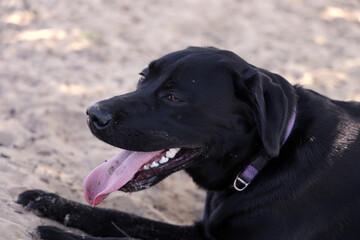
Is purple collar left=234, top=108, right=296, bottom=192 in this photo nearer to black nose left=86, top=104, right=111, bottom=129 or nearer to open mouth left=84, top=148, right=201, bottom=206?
open mouth left=84, top=148, right=201, bottom=206

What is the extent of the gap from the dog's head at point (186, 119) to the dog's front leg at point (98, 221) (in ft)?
1.40

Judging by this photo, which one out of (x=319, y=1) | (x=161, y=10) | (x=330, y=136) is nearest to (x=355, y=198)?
(x=330, y=136)

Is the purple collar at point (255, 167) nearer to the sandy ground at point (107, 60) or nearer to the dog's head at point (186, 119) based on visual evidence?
the dog's head at point (186, 119)

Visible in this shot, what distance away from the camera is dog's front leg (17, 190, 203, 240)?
10.7ft

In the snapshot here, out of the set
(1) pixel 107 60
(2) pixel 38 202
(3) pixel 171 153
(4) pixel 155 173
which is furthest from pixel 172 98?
(1) pixel 107 60

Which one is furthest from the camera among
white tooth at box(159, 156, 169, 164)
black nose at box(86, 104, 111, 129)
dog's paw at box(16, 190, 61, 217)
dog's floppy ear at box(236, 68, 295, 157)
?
dog's paw at box(16, 190, 61, 217)

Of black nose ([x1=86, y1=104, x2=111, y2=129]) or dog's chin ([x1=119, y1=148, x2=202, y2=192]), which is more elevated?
black nose ([x1=86, y1=104, x2=111, y2=129])

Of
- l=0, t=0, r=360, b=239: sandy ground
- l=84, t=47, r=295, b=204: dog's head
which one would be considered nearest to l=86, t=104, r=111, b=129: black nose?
l=84, t=47, r=295, b=204: dog's head

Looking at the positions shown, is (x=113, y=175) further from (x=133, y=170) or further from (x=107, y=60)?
(x=107, y=60)

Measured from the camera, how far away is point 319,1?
7035mm

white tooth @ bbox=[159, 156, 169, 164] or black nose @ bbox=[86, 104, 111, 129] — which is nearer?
black nose @ bbox=[86, 104, 111, 129]

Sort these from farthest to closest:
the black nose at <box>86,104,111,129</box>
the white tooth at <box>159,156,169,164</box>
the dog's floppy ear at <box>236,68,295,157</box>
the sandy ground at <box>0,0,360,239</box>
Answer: the sandy ground at <box>0,0,360,239</box>
the white tooth at <box>159,156,169,164</box>
the black nose at <box>86,104,111,129</box>
the dog's floppy ear at <box>236,68,295,157</box>

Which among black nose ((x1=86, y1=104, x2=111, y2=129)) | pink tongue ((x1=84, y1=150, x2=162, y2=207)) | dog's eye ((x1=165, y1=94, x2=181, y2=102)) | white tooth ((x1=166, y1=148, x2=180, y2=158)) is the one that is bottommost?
pink tongue ((x1=84, y1=150, x2=162, y2=207))

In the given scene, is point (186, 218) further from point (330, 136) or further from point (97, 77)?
point (97, 77)
